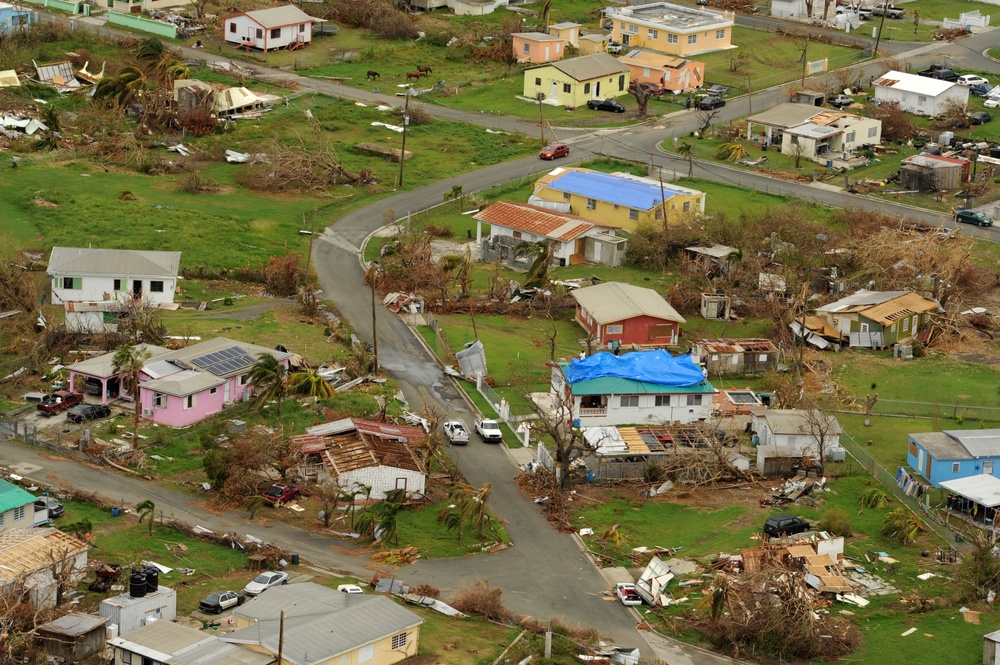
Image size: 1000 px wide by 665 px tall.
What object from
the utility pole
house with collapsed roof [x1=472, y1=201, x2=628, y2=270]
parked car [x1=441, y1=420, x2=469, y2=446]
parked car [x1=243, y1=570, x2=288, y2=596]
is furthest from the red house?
parked car [x1=243, y1=570, x2=288, y2=596]

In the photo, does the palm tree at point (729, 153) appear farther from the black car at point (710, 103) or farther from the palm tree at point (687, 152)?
the black car at point (710, 103)

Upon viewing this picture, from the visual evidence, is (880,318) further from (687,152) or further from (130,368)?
(130,368)

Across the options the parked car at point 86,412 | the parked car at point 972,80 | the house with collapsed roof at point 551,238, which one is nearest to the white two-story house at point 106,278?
the parked car at point 86,412

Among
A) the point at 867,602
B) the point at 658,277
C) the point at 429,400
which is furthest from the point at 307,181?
the point at 867,602

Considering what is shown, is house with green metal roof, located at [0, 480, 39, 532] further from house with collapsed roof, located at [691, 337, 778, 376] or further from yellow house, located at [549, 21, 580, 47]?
yellow house, located at [549, 21, 580, 47]

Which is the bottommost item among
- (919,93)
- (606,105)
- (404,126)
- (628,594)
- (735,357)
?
(628,594)

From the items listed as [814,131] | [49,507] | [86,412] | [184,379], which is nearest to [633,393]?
[184,379]

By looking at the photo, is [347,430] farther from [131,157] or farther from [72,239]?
[131,157]
